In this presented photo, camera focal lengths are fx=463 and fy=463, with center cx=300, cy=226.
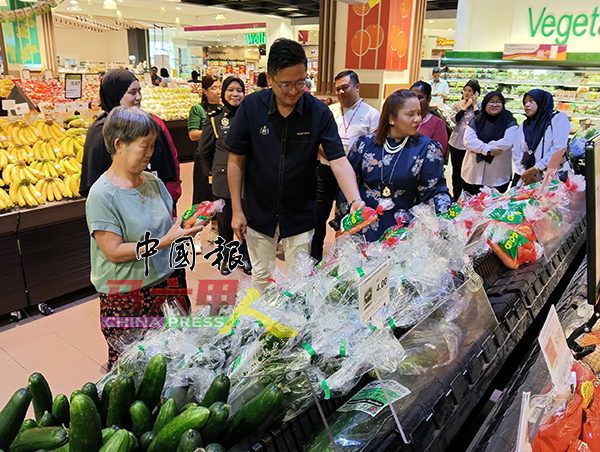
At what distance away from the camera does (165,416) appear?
900 millimetres

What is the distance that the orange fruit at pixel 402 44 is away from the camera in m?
6.96

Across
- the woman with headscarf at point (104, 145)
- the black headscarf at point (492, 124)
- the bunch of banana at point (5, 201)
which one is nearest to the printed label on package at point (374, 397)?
the woman with headscarf at point (104, 145)

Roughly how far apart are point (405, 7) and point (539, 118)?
332 centimetres

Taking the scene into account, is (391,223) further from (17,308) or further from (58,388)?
(17,308)

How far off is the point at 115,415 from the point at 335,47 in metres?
7.09

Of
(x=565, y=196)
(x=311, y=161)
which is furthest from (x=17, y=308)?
(x=565, y=196)

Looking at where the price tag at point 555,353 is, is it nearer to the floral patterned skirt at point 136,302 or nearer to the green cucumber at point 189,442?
the green cucumber at point 189,442

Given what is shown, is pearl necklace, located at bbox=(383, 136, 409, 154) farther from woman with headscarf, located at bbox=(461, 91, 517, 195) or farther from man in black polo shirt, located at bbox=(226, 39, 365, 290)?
woman with headscarf, located at bbox=(461, 91, 517, 195)

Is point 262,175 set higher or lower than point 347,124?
lower

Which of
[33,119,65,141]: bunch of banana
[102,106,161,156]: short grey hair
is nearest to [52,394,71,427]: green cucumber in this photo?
[102,106,161,156]: short grey hair

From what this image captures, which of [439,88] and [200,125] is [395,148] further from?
[439,88]

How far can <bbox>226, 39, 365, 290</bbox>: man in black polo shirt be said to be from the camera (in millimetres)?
2396

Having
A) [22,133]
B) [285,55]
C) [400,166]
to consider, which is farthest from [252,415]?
[22,133]

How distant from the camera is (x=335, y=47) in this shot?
7223 mm
